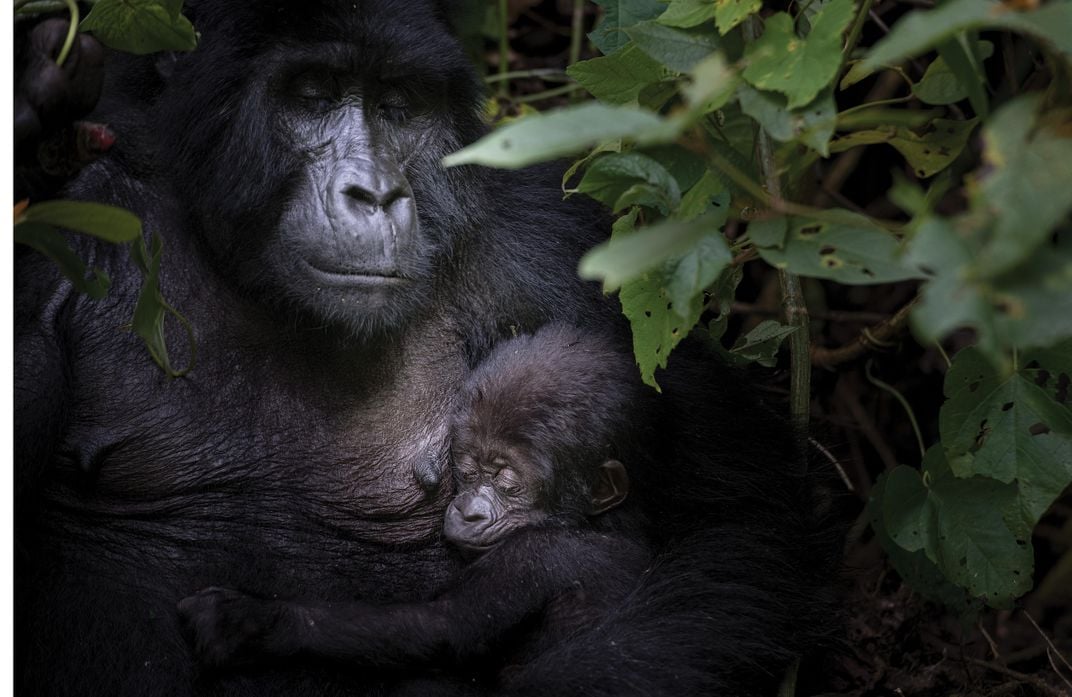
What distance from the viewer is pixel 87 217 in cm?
214

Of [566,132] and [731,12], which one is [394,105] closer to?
[731,12]

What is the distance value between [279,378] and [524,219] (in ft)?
2.85

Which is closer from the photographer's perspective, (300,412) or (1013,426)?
(1013,426)

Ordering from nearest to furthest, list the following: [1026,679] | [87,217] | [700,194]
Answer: [87,217] < [700,194] < [1026,679]

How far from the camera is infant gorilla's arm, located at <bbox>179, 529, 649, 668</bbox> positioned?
9.73 ft

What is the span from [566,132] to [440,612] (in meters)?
1.78

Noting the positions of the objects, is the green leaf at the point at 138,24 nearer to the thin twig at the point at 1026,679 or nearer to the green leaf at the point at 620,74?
the green leaf at the point at 620,74

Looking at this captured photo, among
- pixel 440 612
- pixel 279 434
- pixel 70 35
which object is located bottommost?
pixel 440 612

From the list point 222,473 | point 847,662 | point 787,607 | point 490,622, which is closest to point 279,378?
point 222,473

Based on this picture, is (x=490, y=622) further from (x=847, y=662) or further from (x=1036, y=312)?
(x=1036, y=312)

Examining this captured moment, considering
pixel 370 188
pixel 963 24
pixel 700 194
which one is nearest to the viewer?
pixel 963 24

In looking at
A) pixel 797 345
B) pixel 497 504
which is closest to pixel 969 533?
pixel 797 345

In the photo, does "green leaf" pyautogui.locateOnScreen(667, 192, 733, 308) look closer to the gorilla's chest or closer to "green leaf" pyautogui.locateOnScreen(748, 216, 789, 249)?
"green leaf" pyautogui.locateOnScreen(748, 216, 789, 249)

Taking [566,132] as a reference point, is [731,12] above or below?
below
